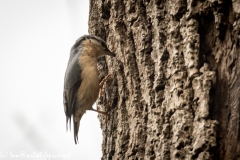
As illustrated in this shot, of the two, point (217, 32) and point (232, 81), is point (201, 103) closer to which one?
point (232, 81)

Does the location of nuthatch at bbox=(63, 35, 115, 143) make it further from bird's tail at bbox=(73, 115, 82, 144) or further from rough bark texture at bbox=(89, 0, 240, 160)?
rough bark texture at bbox=(89, 0, 240, 160)

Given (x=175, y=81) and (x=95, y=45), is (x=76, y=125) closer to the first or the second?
(x=95, y=45)

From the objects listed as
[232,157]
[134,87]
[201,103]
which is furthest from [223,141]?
[134,87]

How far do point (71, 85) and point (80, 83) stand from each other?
100mm

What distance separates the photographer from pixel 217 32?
2.23 meters

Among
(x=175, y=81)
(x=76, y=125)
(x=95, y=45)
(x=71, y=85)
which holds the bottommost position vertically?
(x=76, y=125)

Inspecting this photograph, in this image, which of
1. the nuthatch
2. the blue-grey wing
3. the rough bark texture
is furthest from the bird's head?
the rough bark texture

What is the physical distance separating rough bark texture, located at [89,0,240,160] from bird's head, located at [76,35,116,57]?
29 cm

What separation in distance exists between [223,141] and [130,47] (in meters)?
1.12

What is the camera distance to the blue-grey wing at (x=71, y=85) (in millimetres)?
4062

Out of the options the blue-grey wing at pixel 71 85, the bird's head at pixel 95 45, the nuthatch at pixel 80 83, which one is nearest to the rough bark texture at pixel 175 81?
the bird's head at pixel 95 45

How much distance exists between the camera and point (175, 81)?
236 cm

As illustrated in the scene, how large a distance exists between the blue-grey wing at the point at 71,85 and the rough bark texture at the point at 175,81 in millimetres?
1051

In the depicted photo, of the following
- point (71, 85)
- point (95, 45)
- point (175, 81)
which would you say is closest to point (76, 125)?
point (71, 85)
